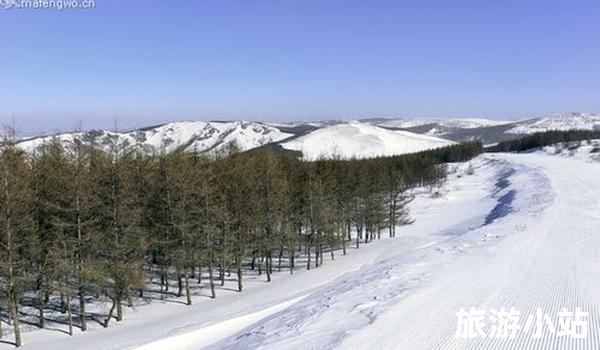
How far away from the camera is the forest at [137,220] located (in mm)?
29094

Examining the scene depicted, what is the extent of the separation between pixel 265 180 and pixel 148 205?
384 inches

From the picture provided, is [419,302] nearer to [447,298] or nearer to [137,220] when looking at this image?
[447,298]

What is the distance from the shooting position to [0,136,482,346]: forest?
29.1m

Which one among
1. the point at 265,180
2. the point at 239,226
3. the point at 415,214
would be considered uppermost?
the point at 265,180

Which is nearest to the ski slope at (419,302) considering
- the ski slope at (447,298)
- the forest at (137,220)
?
the ski slope at (447,298)

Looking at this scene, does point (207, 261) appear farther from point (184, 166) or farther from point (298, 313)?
point (298, 313)

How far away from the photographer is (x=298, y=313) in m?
16.6

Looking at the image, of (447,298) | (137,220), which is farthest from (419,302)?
(137,220)

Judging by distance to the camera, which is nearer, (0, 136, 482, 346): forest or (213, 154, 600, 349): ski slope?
(213, 154, 600, 349): ski slope

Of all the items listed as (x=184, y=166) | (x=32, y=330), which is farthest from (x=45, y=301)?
(x=184, y=166)

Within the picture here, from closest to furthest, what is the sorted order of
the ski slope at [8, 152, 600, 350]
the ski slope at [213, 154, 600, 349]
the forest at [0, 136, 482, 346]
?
the ski slope at [213, 154, 600, 349]
the ski slope at [8, 152, 600, 350]
the forest at [0, 136, 482, 346]

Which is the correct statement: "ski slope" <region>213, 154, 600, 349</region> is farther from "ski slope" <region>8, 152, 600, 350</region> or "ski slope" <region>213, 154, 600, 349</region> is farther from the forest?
the forest

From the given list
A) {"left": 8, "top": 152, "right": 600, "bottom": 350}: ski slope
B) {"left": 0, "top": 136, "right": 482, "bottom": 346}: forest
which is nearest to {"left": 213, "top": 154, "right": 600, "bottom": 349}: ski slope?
{"left": 8, "top": 152, "right": 600, "bottom": 350}: ski slope

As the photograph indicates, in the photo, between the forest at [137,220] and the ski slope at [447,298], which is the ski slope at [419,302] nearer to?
the ski slope at [447,298]
